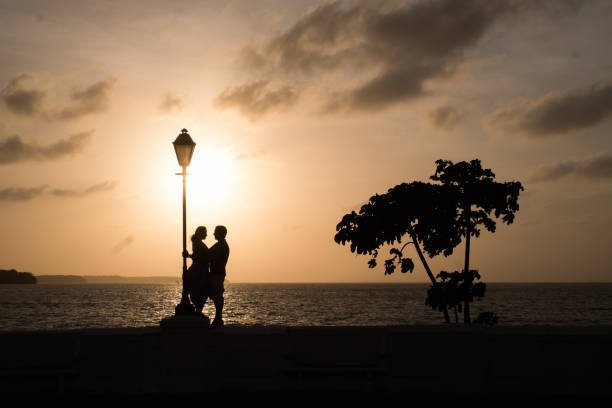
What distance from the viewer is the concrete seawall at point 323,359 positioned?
429 inches

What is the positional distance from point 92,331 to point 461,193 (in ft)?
62.4

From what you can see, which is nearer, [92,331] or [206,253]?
[92,331]

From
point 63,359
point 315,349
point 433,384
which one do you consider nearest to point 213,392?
point 315,349

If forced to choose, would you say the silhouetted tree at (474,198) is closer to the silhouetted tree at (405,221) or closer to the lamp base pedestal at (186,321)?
the silhouetted tree at (405,221)

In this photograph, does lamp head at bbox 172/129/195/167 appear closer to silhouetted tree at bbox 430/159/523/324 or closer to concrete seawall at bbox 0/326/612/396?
concrete seawall at bbox 0/326/612/396

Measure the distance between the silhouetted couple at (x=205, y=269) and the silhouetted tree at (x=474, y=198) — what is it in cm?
1610

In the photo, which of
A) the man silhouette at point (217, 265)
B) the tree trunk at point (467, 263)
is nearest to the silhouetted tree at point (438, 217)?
the tree trunk at point (467, 263)

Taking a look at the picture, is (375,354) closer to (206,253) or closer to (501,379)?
(501,379)

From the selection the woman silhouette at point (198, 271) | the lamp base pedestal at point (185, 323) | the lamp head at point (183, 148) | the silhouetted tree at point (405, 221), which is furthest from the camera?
the silhouetted tree at point (405, 221)

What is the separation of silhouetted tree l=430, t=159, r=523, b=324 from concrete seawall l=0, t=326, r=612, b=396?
15.7 meters

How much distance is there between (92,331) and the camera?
1120 cm

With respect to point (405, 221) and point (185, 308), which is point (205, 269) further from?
point (405, 221)

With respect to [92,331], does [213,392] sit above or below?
below

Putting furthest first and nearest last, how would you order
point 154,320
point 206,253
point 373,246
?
1. point 154,320
2. point 373,246
3. point 206,253
